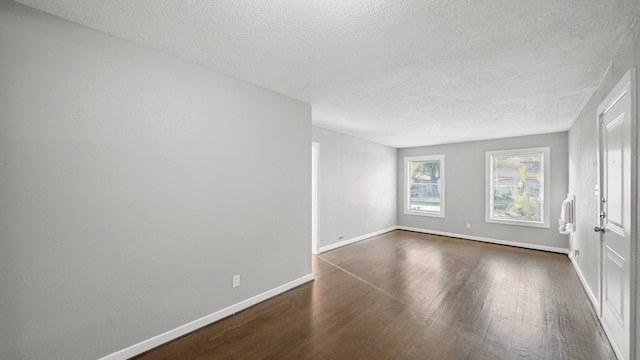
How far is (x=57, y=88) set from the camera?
1.76 m

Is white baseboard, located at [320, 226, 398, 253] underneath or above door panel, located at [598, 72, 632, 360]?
underneath

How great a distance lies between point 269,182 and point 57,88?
6.24 ft

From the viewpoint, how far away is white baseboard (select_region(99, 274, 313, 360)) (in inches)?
79.5

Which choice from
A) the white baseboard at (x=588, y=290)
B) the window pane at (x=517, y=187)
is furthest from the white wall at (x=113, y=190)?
the window pane at (x=517, y=187)

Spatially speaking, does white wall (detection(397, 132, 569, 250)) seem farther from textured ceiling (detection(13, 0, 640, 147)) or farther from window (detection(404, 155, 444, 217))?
textured ceiling (detection(13, 0, 640, 147))

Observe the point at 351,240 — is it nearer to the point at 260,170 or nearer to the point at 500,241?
the point at 500,241

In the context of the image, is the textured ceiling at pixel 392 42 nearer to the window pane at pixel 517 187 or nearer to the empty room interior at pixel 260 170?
the empty room interior at pixel 260 170

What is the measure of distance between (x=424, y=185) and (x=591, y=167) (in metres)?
4.28

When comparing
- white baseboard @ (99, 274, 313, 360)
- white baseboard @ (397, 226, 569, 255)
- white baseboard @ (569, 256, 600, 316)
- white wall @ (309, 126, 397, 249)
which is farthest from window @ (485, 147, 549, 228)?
white baseboard @ (99, 274, 313, 360)

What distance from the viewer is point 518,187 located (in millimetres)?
5676

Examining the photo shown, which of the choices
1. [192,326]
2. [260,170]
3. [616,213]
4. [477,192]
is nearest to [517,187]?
[477,192]

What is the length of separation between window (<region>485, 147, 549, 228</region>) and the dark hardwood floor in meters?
1.47

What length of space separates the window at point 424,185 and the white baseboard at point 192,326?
16.4ft

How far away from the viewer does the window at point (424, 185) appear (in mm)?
6848
